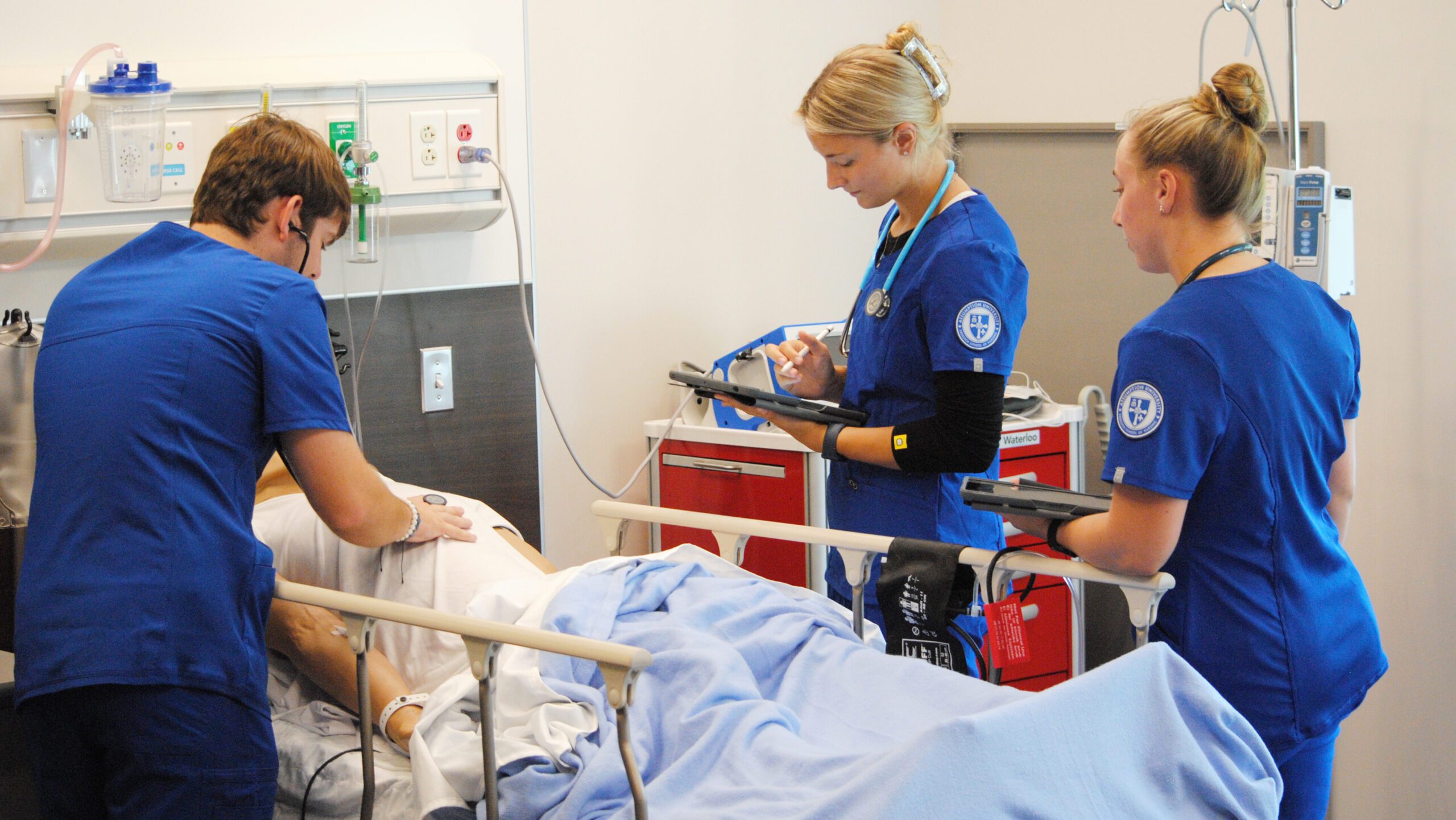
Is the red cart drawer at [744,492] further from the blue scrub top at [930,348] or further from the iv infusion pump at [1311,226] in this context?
the iv infusion pump at [1311,226]

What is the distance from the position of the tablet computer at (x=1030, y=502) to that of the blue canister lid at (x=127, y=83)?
156 centimetres

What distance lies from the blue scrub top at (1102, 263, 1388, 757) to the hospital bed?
0.30ft

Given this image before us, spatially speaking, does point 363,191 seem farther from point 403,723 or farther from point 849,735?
point 849,735

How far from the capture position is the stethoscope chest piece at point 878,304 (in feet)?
6.40

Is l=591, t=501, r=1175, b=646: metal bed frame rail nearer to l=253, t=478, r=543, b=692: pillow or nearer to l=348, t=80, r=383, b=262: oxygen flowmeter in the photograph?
l=253, t=478, r=543, b=692: pillow

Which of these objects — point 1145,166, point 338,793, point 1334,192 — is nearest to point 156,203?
point 338,793

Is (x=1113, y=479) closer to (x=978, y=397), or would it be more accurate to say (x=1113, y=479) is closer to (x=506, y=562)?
(x=978, y=397)

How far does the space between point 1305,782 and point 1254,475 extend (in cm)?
42

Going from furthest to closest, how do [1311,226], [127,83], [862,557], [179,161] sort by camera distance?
[1311,226]
[179,161]
[127,83]
[862,557]

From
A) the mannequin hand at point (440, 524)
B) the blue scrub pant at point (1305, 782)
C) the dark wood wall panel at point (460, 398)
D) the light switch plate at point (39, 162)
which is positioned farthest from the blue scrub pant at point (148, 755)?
the blue scrub pant at point (1305, 782)

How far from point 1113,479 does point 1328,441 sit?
29 centimetres

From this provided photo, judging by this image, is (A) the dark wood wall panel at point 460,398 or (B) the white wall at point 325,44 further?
(A) the dark wood wall panel at point 460,398

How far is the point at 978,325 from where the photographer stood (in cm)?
182

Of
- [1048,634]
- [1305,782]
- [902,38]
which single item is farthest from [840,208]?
[1305,782]
